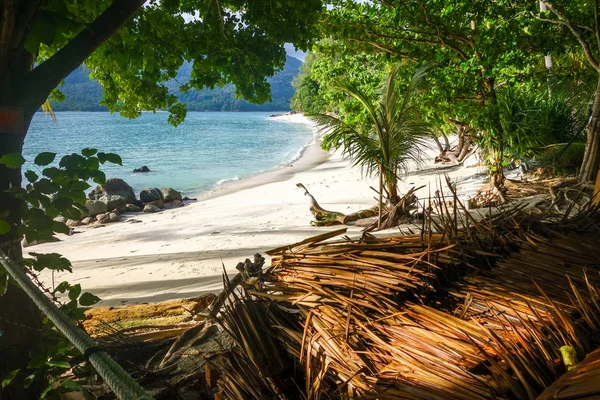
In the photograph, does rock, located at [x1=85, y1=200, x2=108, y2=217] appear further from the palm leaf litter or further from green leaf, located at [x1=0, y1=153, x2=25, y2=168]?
the palm leaf litter

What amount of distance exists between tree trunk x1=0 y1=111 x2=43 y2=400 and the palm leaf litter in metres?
1.24

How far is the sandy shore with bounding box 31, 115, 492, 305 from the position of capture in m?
6.03

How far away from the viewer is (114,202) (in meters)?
15.4

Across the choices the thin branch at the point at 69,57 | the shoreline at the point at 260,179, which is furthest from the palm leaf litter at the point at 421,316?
the shoreline at the point at 260,179

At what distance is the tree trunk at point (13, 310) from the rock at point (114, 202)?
13798 millimetres

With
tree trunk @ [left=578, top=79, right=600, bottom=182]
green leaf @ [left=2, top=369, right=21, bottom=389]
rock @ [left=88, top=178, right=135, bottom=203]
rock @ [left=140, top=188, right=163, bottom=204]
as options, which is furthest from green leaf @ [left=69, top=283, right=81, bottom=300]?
rock @ [left=140, top=188, right=163, bottom=204]

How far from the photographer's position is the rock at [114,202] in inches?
596

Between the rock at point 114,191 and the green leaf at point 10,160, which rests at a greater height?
the green leaf at point 10,160

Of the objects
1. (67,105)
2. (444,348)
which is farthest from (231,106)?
(444,348)

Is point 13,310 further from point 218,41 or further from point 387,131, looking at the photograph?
point 387,131

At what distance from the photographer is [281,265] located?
1423mm

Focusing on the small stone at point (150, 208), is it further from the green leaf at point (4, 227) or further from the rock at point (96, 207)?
the green leaf at point (4, 227)

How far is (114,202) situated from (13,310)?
46.3 feet

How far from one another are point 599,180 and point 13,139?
301 centimetres
